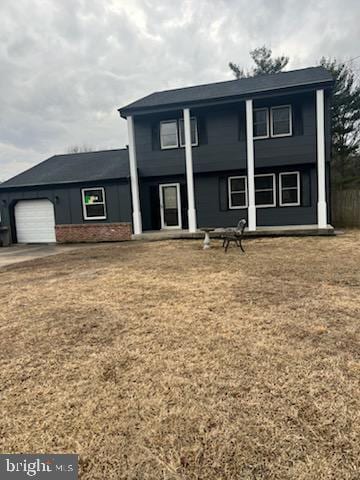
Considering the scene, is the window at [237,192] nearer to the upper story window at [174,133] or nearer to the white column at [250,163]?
the white column at [250,163]

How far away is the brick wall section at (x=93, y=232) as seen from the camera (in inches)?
519

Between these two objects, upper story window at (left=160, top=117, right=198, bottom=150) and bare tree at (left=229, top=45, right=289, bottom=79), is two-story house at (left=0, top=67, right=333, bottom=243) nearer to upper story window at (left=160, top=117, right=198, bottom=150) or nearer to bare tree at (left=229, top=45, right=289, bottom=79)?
→ upper story window at (left=160, top=117, right=198, bottom=150)

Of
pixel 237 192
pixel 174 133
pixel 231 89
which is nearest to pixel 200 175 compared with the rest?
pixel 237 192

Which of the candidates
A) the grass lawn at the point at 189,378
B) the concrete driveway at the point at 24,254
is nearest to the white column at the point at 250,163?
the grass lawn at the point at 189,378

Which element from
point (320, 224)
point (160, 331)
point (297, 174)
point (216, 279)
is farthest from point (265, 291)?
point (297, 174)

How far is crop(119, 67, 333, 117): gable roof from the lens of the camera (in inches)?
440

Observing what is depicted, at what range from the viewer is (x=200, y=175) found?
521 inches

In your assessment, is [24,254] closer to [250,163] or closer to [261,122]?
[250,163]

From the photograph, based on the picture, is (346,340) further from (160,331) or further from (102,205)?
(102,205)

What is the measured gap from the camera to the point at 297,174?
1249 centimetres

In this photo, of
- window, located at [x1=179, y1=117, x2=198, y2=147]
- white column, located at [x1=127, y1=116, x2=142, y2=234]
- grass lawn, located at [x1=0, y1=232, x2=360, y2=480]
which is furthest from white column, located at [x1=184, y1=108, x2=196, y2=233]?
grass lawn, located at [x1=0, y1=232, x2=360, y2=480]

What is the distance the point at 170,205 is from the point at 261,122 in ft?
16.8

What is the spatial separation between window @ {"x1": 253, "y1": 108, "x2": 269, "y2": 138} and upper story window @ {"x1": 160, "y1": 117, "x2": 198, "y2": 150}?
2.49 metres

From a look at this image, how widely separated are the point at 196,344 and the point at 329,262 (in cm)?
493
